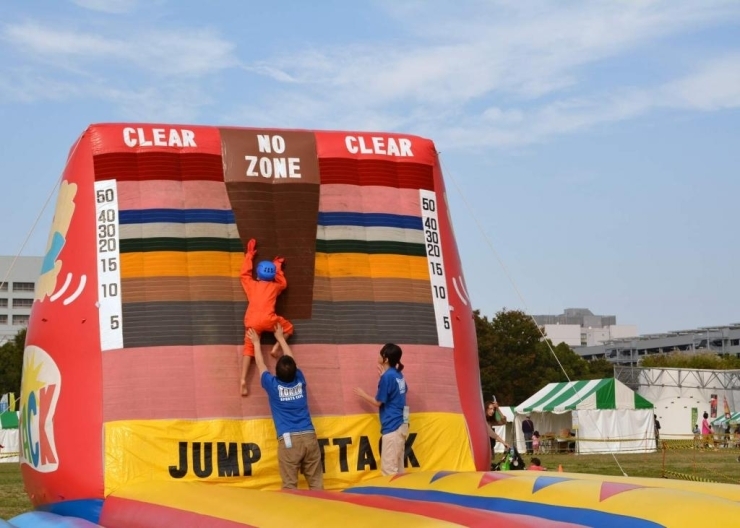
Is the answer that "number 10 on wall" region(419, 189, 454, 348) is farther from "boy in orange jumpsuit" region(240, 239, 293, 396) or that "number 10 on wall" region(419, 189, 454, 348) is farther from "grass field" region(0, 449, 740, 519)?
"grass field" region(0, 449, 740, 519)

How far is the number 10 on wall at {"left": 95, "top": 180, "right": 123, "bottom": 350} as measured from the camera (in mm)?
8859

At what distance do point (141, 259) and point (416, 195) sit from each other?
8.25 ft

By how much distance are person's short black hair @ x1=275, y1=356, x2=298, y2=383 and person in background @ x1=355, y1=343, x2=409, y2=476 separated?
2.50 feet

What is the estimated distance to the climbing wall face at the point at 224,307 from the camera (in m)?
8.67

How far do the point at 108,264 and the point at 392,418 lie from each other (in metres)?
2.57

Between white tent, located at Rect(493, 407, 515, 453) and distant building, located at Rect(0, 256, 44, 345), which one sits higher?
distant building, located at Rect(0, 256, 44, 345)

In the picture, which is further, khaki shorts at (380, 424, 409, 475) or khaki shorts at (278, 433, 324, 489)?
khaki shorts at (380, 424, 409, 475)

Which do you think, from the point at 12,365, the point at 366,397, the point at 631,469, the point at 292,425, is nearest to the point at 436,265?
the point at 366,397

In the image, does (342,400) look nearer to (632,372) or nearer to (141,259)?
(141,259)

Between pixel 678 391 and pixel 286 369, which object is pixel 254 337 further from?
pixel 678 391

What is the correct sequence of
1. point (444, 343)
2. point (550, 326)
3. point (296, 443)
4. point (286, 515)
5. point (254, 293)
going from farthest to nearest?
point (550, 326) → point (444, 343) → point (254, 293) → point (296, 443) → point (286, 515)

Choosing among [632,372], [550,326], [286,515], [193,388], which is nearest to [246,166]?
[193,388]

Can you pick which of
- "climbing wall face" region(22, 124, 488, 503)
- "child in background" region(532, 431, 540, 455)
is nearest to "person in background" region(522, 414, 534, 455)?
"child in background" region(532, 431, 540, 455)

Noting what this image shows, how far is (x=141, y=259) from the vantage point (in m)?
9.13
